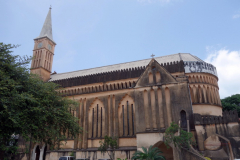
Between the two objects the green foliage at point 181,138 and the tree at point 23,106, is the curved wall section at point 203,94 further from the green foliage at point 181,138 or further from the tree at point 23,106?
the tree at point 23,106

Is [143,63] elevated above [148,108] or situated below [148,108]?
above

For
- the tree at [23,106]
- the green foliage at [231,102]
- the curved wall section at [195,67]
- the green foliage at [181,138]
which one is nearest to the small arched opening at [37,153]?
the tree at [23,106]

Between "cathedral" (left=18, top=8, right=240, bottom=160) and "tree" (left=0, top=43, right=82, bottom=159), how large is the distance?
7948 millimetres

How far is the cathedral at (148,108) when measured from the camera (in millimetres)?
19906

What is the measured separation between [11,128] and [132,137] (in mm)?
15693

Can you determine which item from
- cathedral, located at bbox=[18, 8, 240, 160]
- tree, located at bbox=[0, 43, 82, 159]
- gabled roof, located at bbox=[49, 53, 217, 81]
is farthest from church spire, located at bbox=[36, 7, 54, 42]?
tree, located at bbox=[0, 43, 82, 159]

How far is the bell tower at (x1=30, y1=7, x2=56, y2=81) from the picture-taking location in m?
40.5

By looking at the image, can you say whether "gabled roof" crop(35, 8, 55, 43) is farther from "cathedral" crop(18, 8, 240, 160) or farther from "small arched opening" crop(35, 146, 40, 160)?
"small arched opening" crop(35, 146, 40, 160)

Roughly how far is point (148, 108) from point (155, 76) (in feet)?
13.3

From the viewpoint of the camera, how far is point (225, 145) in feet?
62.9

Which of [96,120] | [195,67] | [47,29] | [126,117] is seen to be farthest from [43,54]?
[195,67]

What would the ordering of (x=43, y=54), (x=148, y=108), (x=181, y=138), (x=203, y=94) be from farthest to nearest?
(x=43, y=54)
(x=203, y=94)
(x=148, y=108)
(x=181, y=138)

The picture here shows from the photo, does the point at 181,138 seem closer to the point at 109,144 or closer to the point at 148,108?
the point at 148,108

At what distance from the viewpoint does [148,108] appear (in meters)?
24.2
